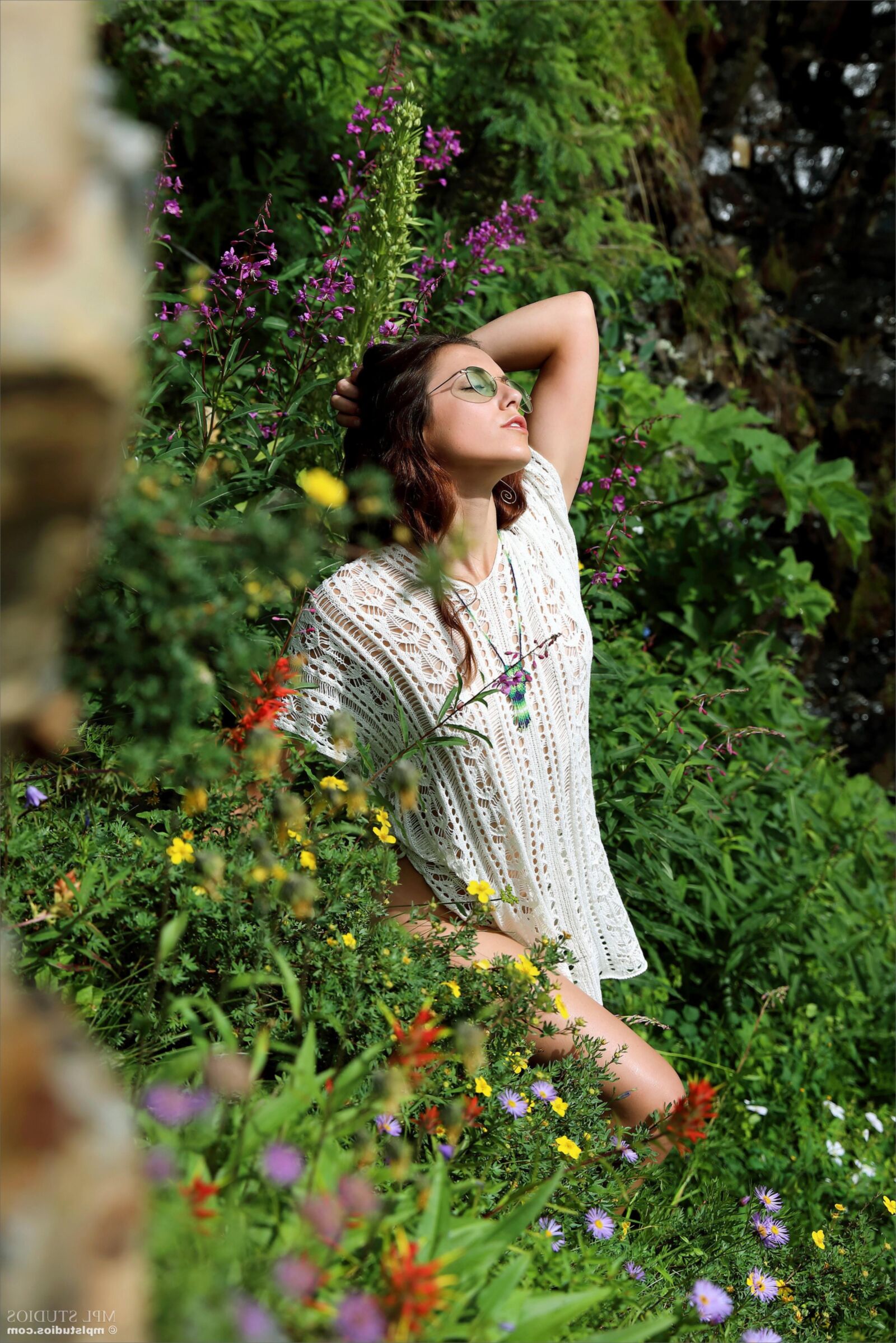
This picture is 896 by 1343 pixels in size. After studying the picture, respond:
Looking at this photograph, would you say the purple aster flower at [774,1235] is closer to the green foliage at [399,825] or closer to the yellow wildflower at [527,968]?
the green foliage at [399,825]

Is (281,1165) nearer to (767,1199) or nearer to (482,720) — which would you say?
(482,720)

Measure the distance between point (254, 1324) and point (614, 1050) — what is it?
1.51 meters

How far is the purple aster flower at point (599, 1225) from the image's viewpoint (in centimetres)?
157

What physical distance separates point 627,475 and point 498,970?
5.35ft

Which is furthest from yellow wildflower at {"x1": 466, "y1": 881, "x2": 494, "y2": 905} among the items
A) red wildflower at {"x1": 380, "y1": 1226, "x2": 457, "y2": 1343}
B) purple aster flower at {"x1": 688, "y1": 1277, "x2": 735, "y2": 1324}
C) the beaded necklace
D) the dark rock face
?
the dark rock face

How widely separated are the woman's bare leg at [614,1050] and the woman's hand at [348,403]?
3.69 ft

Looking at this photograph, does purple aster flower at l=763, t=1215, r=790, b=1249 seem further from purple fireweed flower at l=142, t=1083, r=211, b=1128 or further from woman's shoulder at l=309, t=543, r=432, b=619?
woman's shoulder at l=309, t=543, r=432, b=619

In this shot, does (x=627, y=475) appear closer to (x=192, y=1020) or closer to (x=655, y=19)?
(x=192, y=1020)

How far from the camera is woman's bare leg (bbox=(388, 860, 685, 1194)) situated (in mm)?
2045

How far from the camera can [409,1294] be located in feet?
2.82

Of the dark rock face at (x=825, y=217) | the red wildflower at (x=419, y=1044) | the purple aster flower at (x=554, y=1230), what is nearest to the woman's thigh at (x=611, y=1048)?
the purple aster flower at (x=554, y=1230)

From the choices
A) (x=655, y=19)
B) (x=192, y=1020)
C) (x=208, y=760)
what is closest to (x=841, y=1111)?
(x=192, y=1020)

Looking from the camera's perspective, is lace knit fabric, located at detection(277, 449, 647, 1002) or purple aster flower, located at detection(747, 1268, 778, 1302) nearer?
purple aster flower, located at detection(747, 1268, 778, 1302)

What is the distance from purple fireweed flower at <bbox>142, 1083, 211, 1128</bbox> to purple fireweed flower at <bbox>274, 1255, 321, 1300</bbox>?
0.17m
